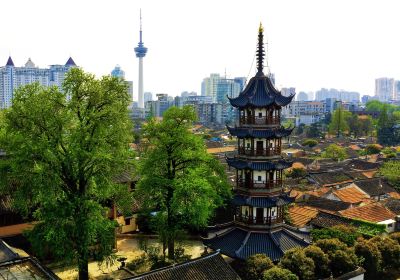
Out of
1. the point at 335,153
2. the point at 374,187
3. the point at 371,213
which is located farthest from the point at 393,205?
the point at 335,153

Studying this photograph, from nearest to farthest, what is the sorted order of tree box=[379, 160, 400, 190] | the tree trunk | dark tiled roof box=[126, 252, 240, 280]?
dark tiled roof box=[126, 252, 240, 280] → the tree trunk → tree box=[379, 160, 400, 190]

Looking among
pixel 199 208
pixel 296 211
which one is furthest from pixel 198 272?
pixel 296 211

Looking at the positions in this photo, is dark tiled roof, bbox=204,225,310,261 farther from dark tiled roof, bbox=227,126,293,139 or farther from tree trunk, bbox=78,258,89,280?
tree trunk, bbox=78,258,89,280

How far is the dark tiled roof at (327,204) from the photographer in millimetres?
36356

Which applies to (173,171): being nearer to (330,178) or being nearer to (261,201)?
(261,201)

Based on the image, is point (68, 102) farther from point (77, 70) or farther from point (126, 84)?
point (126, 84)

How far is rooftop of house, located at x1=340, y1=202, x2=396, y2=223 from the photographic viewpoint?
104 feet

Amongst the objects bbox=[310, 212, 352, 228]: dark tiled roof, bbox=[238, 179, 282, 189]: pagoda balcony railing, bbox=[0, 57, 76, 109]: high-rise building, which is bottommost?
bbox=[310, 212, 352, 228]: dark tiled roof

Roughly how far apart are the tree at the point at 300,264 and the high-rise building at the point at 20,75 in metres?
135

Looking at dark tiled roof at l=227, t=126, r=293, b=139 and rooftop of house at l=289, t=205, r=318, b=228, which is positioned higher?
dark tiled roof at l=227, t=126, r=293, b=139

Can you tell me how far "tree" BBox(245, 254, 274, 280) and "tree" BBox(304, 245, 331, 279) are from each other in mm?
2308

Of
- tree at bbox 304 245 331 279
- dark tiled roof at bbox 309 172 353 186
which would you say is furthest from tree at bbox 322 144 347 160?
tree at bbox 304 245 331 279

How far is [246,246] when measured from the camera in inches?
974

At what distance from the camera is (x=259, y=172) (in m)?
26.0
